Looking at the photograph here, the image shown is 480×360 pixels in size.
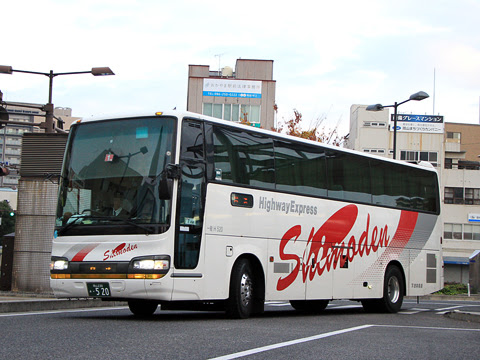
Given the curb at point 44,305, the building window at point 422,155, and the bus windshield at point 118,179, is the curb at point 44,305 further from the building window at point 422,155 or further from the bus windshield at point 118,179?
the building window at point 422,155

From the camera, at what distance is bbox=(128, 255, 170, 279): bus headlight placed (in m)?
11.9

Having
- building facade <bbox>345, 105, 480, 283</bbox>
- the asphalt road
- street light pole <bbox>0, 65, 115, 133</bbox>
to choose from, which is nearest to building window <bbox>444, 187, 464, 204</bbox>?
building facade <bbox>345, 105, 480, 283</bbox>

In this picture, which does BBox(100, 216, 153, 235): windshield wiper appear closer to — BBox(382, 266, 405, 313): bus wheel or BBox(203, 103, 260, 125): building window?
BBox(382, 266, 405, 313): bus wheel

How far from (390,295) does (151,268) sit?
8556 millimetres

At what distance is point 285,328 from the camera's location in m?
11.6

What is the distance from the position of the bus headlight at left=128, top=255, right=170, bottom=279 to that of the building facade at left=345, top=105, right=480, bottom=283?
A: 205 feet

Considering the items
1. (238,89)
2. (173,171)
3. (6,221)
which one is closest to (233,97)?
(238,89)

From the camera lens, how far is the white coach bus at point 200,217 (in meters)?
12.1

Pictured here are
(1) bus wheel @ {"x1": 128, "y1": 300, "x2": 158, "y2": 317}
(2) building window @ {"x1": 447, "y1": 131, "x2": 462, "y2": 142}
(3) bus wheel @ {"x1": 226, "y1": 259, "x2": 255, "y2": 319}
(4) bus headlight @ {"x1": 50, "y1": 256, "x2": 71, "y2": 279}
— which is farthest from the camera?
(2) building window @ {"x1": 447, "y1": 131, "x2": 462, "y2": 142}

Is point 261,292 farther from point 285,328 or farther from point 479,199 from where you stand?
point 479,199

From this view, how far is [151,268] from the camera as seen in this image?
11938mm

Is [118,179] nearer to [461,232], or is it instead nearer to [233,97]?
[233,97]

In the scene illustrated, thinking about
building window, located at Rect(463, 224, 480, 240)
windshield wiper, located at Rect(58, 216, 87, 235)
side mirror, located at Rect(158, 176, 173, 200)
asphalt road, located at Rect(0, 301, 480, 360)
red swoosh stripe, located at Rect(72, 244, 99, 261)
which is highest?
building window, located at Rect(463, 224, 480, 240)

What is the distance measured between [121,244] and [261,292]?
3.21 meters
